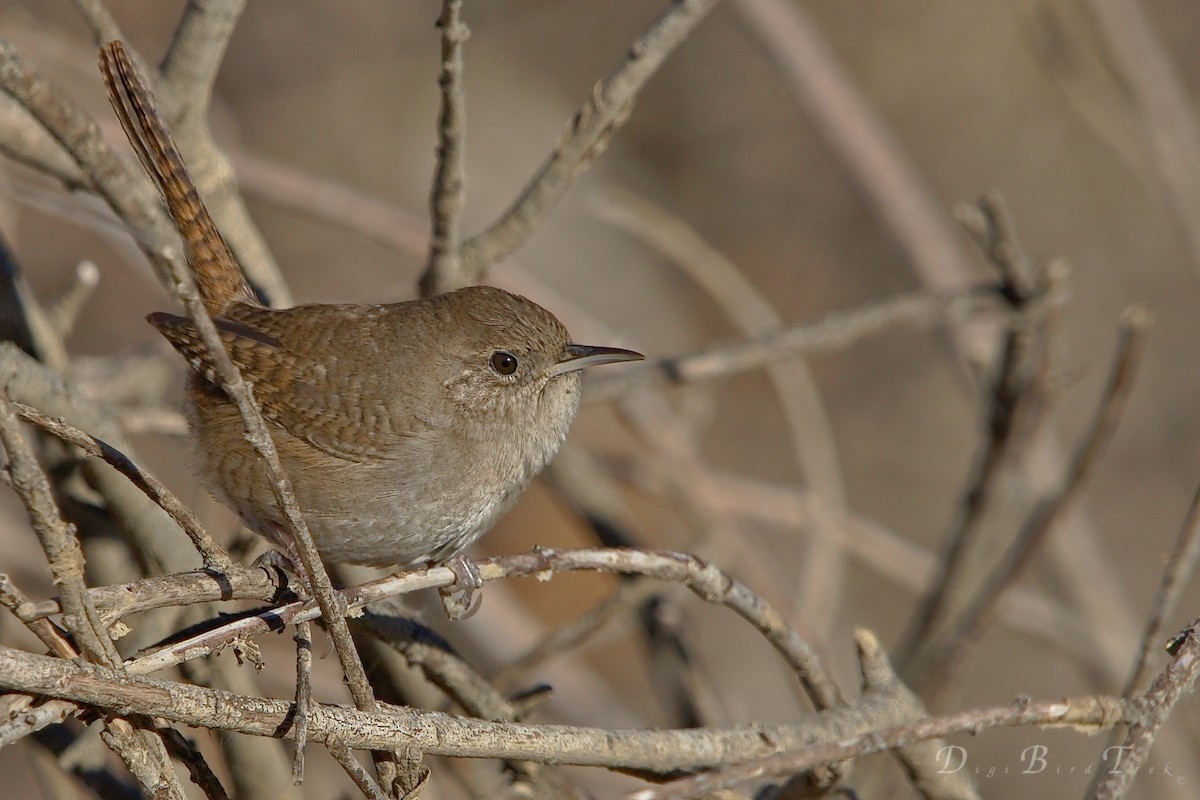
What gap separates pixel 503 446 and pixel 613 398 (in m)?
0.59

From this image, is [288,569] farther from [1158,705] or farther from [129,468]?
[1158,705]

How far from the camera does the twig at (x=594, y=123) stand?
2.34 m

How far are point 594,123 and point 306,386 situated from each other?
0.85 m

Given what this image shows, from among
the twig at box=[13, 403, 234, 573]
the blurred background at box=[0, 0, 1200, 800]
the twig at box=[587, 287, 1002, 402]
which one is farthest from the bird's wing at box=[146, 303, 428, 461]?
the blurred background at box=[0, 0, 1200, 800]

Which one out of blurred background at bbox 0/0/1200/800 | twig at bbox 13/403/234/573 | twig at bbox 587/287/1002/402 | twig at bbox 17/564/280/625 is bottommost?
twig at bbox 17/564/280/625

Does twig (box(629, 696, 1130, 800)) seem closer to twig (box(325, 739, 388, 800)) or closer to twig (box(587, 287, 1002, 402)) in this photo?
twig (box(325, 739, 388, 800))

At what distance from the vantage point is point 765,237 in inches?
279

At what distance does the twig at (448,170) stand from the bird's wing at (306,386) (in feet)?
0.90

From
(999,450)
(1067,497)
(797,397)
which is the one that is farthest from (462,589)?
(797,397)

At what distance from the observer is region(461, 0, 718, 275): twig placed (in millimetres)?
2340

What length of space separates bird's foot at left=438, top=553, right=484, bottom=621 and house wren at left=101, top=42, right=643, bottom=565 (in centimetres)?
12

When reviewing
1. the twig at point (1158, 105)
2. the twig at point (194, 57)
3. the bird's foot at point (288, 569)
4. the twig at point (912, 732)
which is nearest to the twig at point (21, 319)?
the twig at point (194, 57)

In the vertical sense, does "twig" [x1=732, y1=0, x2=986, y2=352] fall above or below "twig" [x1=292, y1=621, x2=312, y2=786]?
above

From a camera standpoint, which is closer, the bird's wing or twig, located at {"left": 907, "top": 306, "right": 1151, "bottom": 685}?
the bird's wing
